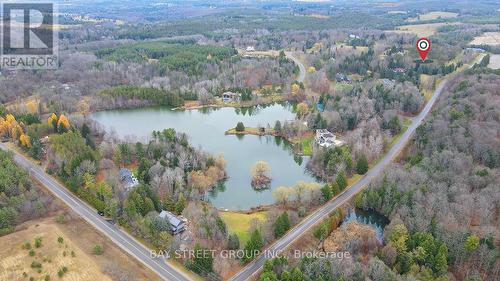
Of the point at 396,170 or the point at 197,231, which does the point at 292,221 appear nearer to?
the point at 197,231

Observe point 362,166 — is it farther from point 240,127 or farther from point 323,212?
point 240,127

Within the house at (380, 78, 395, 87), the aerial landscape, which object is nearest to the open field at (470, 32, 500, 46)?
the aerial landscape

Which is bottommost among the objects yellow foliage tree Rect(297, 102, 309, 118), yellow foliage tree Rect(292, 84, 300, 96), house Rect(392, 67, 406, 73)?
yellow foliage tree Rect(297, 102, 309, 118)

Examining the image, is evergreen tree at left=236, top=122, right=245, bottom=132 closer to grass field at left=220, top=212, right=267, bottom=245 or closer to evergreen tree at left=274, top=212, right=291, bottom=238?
grass field at left=220, top=212, right=267, bottom=245

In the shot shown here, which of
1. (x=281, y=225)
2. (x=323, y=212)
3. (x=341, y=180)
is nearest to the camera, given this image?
(x=281, y=225)

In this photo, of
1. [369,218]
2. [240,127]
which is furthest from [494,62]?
[369,218]
